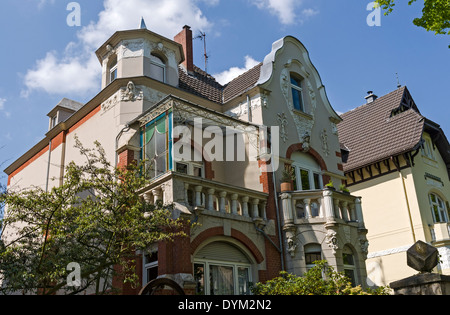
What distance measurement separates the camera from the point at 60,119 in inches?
776

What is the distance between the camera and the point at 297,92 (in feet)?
59.6

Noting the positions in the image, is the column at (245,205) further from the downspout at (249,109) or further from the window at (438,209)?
the window at (438,209)

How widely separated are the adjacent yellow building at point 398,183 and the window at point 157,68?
37.6ft

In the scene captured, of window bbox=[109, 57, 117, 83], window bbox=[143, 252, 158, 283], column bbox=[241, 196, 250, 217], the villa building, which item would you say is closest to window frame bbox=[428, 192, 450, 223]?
the villa building

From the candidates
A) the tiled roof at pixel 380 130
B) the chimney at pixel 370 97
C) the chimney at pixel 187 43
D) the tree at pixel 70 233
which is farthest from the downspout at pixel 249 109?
the chimney at pixel 370 97

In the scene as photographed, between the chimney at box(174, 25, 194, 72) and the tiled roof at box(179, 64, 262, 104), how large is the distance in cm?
60

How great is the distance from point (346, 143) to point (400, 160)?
13.2ft

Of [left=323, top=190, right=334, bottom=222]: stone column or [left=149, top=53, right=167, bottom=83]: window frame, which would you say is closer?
[left=323, top=190, right=334, bottom=222]: stone column

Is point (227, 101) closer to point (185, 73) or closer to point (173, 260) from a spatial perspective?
point (185, 73)

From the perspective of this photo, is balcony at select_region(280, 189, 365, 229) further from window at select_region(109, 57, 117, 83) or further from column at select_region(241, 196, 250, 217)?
window at select_region(109, 57, 117, 83)

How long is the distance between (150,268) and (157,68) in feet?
24.0

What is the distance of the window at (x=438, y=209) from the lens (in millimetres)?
22391

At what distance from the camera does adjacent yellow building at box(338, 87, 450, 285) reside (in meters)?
21.0
